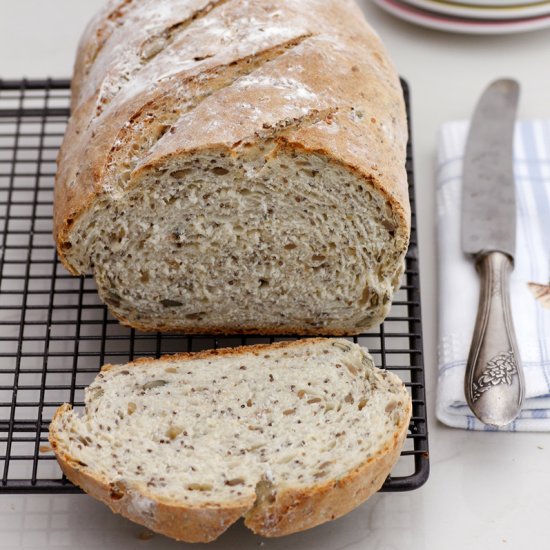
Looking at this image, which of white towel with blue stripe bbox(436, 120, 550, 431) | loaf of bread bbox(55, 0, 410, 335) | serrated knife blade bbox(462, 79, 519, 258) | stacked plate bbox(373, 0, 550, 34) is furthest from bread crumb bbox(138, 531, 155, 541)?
stacked plate bbox(373, 0, 550, 34)

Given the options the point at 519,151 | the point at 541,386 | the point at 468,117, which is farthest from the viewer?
the point at 468,117

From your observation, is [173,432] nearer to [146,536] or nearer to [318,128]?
[146,536]

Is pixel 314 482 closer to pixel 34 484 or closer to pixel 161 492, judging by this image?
pixel 161 492

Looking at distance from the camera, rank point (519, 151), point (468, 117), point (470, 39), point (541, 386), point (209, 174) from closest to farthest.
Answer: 1. point (209, 174)
2. point (541, 386)
3. point (519, 151)
4. point (468, 117)
5. point (470, 39)

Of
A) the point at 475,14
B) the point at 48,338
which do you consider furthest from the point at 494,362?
the point at 475,14

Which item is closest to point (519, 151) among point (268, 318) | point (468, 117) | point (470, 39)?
point (468, 117)

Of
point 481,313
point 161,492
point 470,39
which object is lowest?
point 161,492
